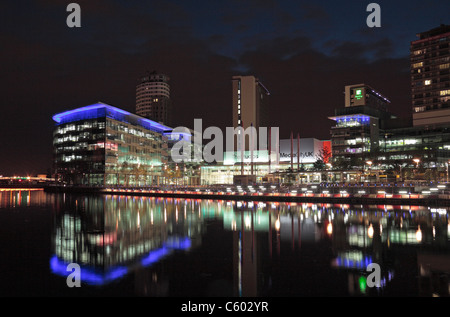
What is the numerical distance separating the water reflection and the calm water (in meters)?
0.03

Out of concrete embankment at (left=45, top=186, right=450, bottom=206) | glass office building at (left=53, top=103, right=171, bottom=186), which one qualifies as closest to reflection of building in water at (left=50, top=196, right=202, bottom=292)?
concrete embankment at (left=45, top=186, right=450, bottom=206)

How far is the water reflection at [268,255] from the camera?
10062 millimetres

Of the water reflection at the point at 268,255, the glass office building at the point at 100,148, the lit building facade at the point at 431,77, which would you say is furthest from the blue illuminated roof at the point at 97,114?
the lit building facade at the point at 431,77

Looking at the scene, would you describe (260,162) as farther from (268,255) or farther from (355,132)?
(268,255)

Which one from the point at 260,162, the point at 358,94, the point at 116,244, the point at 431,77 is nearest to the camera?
the point at 116,244

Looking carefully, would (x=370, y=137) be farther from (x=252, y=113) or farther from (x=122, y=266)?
(x=122, y=266)

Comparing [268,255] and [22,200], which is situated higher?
[268,255]

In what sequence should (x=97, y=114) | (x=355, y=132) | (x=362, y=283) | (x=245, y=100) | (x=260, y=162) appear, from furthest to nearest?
(x=245, y=100)
(x=260, y=162)
(x=355, y=132)
(x=97, y=114)
(x=362, y=283)

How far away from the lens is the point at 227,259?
1333cm

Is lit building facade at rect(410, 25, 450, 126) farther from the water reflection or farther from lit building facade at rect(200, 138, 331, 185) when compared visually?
the water reflection

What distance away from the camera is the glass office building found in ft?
367

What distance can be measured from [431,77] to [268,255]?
450ft

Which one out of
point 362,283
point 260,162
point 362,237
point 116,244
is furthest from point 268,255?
point 260,162

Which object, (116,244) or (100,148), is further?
(100,148)
